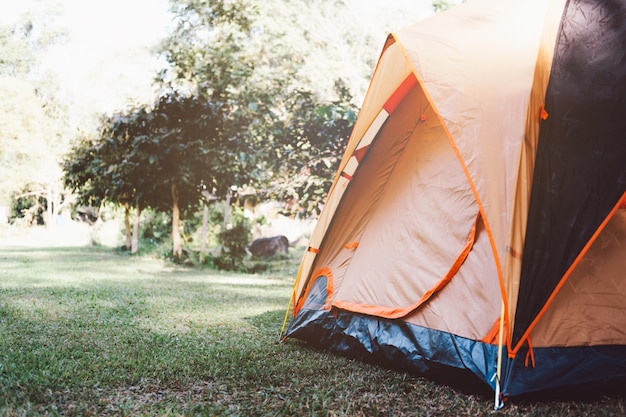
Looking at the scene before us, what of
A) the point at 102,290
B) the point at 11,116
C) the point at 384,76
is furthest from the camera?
the point at 11,116

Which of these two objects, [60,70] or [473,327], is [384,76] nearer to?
[473,327]

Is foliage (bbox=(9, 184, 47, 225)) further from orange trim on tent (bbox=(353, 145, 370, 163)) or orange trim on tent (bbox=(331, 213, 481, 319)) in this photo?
orange trim on tent (bbox=(331, 213, 481, 319))

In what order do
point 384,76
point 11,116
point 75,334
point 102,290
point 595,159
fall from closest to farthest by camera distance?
point 595,159 → point 384,76 → point 75,334 → point 102,290 → point 11,116

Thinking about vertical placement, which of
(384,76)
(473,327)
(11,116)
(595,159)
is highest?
(11,116)

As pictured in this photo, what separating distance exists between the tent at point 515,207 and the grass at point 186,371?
198mm

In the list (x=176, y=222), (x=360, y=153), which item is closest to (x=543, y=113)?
(x=360, y=153)

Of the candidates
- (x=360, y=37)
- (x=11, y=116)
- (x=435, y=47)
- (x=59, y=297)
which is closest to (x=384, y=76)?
(x=435, y=47)

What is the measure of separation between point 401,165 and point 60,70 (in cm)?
1773

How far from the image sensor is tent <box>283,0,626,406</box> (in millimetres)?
2729

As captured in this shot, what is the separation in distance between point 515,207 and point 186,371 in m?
1.95

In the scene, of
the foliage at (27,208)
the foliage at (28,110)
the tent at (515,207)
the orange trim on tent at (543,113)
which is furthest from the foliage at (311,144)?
the foliage at (27,208)

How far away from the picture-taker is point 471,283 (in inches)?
123

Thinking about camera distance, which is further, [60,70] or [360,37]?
[60,70]

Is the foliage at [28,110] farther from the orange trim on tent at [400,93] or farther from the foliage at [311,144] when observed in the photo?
the orange trim on tent at [400,93]
